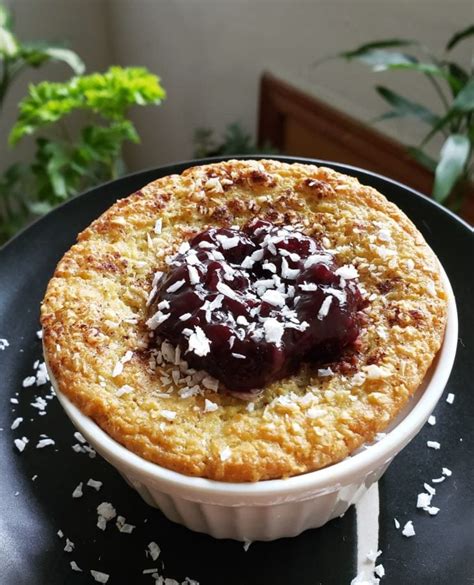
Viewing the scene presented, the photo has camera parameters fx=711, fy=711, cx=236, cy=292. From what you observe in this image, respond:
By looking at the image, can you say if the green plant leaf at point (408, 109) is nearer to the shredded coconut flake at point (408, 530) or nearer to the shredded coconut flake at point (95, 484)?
the shredded coconut flake at point (408, 530)

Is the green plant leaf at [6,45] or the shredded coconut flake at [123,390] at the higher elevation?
the green plant leaf at [6,45]

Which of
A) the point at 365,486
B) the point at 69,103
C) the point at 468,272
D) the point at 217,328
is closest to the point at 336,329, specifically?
the point at 217,328

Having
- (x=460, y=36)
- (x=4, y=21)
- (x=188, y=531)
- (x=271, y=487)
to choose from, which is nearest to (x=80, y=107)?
(x=4, y=21)

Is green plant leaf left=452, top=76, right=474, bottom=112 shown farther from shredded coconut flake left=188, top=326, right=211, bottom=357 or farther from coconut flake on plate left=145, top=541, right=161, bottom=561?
coconut flake on plate left=145, top=541, right=161, bottom=561

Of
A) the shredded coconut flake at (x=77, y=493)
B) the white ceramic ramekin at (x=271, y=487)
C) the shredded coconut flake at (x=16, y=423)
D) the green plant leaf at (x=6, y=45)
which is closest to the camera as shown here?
the white ceramic ramekin at (x=271, y=487)

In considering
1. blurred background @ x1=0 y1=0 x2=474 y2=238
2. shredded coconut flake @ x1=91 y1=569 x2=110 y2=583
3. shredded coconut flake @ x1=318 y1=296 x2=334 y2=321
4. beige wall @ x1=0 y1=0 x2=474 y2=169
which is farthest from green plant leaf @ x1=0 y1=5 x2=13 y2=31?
shredded coconut flake @ x1=91 y1=569 x2=110 y2=583

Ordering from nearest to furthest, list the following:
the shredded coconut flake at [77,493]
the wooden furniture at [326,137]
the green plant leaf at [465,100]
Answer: the shredded coconut flake at [77,493] → the green plant leaf at [465,100] → the wooden furniture at [326,137]

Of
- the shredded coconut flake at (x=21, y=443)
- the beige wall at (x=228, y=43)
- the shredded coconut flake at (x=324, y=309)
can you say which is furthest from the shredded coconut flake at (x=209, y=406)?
the beige wall at (x=228, y=43)

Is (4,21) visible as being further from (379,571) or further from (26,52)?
(379,571)
